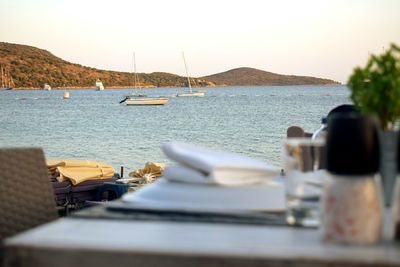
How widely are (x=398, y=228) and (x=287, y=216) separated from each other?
Answer: 218 millimetres

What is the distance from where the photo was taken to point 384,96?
1.52 metres

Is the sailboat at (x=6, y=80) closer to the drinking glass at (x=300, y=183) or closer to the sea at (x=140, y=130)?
the sea at (x=140, y=130)

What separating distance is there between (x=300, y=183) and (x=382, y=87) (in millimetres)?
279

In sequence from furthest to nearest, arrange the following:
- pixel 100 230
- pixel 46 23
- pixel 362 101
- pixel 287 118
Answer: pixel 46 23 < pixel 287 118 < pixel 362 101 < pixel 100 230

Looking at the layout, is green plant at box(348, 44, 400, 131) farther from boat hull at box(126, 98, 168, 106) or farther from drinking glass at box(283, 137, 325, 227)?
boat hull at box(126, 98, 168, 106)

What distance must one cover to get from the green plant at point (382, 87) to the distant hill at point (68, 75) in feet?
279

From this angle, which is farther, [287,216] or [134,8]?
[134,8]

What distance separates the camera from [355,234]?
3.96 ft

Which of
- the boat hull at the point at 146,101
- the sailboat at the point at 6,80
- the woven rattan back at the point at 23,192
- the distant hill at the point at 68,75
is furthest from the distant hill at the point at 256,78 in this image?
the woven rattan back at the point at 23,192

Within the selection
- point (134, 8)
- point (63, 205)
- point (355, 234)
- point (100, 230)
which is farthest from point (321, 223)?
point (134, 8)

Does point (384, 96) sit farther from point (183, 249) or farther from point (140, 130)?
point (140, 130)

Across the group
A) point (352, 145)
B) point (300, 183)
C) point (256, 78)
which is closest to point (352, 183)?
point (352, 145)

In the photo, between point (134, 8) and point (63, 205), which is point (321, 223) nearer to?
point (63, 205)

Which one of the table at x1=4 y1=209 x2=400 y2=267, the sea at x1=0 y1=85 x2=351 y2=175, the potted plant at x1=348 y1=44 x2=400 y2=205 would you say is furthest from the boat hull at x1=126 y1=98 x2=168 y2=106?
the table at x1=4 y1=209 x2=400 y2=267
